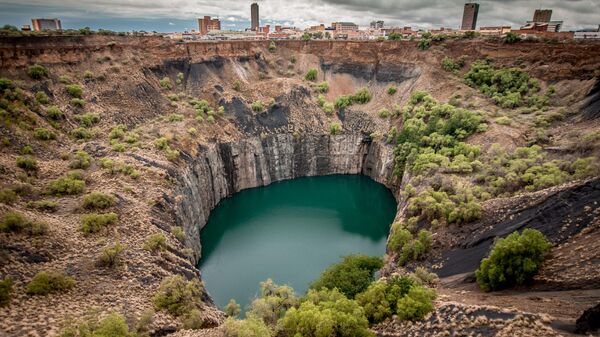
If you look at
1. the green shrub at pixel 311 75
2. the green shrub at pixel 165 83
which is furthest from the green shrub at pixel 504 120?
the green shrub at pixel 165 83

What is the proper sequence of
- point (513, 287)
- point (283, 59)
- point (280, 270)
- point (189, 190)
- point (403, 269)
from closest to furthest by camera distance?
point (513, 287)
point (403, 269)
point (280, 270)
point (189, 190)
point (283, 59)

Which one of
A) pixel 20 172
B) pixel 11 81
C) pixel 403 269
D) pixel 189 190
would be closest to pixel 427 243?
pixel 403 269

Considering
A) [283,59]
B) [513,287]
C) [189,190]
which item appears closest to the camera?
[513,287]

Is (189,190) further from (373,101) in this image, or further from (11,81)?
(373,101)

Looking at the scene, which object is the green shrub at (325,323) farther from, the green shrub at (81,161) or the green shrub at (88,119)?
the green shrub at (88,119)

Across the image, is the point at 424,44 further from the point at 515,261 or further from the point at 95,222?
the point at 95,222

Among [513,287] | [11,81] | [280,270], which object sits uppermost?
[11,81]

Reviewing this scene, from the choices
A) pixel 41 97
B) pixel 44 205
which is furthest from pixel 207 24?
pixel 44 205
